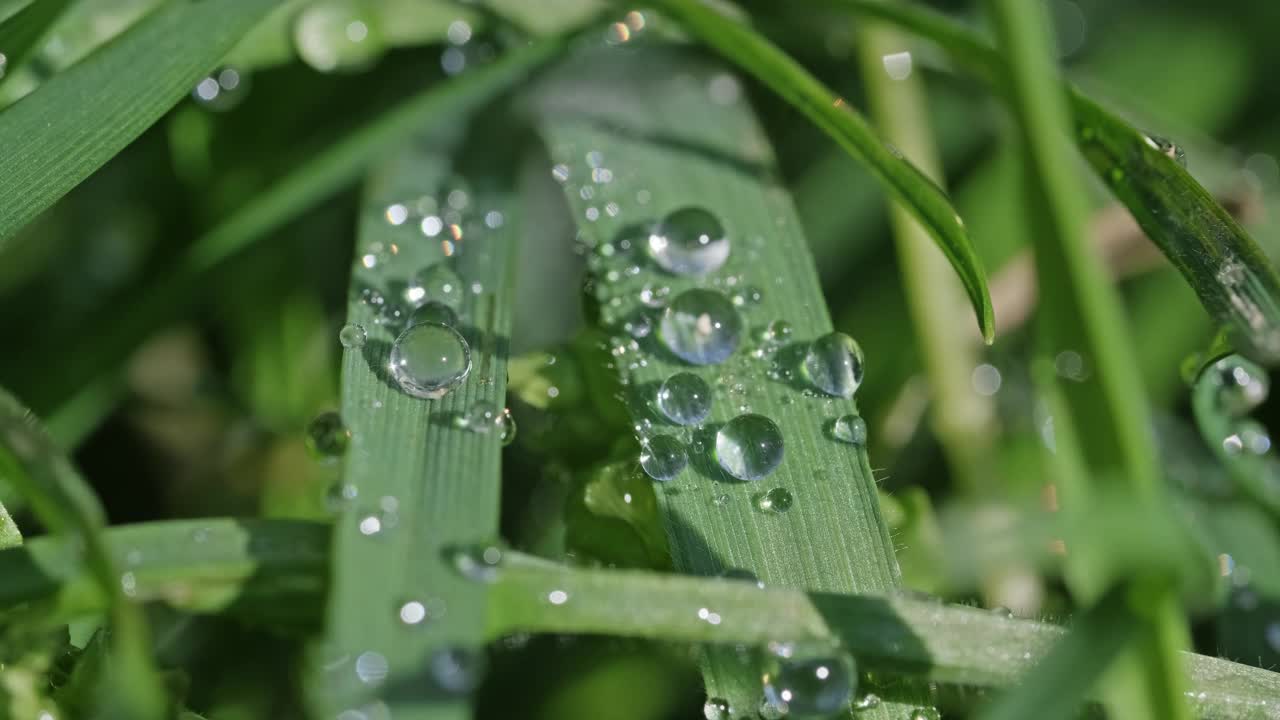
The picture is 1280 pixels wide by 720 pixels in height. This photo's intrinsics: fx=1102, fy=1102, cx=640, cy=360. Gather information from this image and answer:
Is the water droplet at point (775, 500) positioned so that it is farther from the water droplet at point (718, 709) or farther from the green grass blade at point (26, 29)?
the green grass blade at point (26, 29)

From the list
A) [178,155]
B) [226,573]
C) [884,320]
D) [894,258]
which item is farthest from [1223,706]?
[178,155]

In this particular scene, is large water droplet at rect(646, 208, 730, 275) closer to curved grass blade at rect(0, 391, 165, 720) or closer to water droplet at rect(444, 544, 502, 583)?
water droplet at rect(444, 544, 502, 583)

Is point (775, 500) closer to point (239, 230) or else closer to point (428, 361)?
point (428, 361)

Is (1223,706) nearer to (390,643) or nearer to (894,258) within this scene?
(390,643)

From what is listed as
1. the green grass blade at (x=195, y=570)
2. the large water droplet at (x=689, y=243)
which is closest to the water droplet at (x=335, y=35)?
the large water droplet at (x=689, y=243)

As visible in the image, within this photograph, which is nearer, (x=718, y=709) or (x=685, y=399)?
(x=718, y=709)

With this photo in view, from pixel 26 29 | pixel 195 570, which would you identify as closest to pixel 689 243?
pixel 195 570
